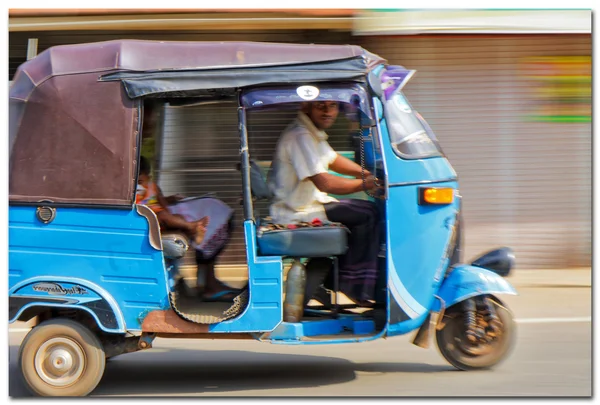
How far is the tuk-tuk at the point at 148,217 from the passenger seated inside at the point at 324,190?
155 mm

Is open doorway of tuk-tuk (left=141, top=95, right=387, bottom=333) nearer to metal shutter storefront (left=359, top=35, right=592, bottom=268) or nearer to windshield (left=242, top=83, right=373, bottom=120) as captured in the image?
windshield (left=242, top=83, right=373, bottom=120)

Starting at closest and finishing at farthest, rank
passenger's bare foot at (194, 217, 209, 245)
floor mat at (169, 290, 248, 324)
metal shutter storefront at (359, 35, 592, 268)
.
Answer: floor mat at (169, 290, 248, 324)
passenger's bare foot at (194, 217, 209, 245)
metal shutter storefront at (359, 35, 592, 268)

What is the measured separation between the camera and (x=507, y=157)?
9.33 meters

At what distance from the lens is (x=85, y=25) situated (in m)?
8.27

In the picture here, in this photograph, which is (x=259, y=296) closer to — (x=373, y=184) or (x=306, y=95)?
(x=373, y=184)

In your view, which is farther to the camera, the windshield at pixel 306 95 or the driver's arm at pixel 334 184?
the driver's arm at pixel 334 184

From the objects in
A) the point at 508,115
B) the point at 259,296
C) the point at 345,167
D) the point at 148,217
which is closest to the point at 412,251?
the point at 345,167

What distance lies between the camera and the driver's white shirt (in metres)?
4.89

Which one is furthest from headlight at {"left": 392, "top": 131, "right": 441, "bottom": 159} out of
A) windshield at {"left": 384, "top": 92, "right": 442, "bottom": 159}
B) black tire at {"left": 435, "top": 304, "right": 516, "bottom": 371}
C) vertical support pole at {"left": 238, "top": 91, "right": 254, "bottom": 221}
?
black tire at {"left": 435, "top": 304, "right": 516, "bottom": 371}

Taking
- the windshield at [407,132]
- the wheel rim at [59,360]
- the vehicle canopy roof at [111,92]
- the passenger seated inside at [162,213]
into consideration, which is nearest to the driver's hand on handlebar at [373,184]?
the windshield at [407,132]

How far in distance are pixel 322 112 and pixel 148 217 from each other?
48.8 inches

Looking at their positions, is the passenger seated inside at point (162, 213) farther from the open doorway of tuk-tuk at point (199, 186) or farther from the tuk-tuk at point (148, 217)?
the tuk-tuk at point (148, 217)

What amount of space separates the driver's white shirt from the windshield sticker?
35cm

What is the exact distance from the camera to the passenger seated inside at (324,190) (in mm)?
4879
